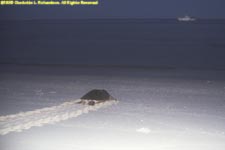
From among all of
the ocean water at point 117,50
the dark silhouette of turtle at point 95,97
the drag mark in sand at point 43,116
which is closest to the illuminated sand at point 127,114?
the drag mark in sand at point 43,116

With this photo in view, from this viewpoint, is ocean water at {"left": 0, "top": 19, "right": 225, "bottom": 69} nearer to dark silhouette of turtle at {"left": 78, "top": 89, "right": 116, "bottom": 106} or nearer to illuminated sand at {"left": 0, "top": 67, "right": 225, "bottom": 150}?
illuminated sand at {"left": 0, "top": 67, "right": 225, "bottom": 150}

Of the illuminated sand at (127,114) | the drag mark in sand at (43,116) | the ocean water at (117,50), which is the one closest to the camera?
the illuminated sand at (127,114)

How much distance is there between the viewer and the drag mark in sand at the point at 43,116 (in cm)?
770

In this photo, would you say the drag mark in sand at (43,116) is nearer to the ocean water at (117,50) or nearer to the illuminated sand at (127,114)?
the illuminated sand at (127,114)

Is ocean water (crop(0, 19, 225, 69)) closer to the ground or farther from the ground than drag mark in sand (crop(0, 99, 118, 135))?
farther from the ground

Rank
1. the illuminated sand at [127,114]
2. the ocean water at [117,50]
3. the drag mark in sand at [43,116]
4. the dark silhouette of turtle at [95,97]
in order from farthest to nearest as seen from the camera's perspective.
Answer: the ocean water at [117,50], the dark silhouette of turtle at [95,97], the drag mark in sand at [43,116], the illuminated sand at [127,114]

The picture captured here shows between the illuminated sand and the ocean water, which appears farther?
the ocean water

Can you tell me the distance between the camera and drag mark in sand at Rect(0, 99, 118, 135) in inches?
303

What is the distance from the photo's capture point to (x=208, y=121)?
8.80m

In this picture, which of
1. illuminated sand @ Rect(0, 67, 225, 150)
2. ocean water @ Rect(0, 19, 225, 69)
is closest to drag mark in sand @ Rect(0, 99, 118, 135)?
illuminated sand @ Rect(0, 67, 225, 150)

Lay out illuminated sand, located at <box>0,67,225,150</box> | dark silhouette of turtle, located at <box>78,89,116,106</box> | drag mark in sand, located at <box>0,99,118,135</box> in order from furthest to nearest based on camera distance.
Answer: dark silhouette of turtle, located at <box>78,89,116,106</box> → drag mark in sand, located at <box>0,99,118,135</box> → illuminated sand, located at <box>0,67,225,150</box>

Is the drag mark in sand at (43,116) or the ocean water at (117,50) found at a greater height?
the ocean water at (117,50)

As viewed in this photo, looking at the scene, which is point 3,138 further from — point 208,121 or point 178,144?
point 208,121

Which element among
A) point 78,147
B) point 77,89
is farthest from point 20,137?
point 77,89
